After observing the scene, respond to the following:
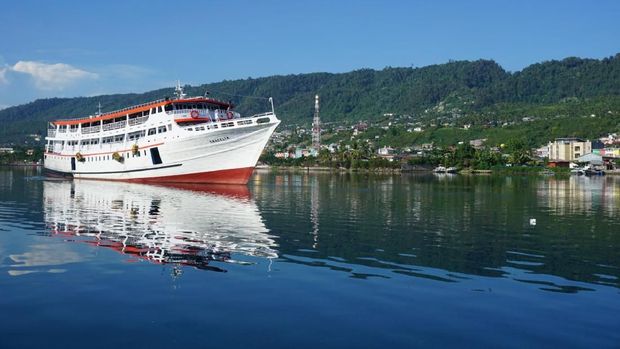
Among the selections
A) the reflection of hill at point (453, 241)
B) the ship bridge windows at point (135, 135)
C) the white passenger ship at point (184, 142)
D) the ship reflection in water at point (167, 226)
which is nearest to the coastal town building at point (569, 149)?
the white passenger ship at point (184, 142)

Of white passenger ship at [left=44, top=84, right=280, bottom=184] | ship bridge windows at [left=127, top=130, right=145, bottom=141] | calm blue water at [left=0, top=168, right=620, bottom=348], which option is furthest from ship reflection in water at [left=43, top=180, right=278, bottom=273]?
ship bridge windows at [left=127, top=130, right=145, bottom=141]

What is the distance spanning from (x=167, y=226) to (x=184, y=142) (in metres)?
35.1

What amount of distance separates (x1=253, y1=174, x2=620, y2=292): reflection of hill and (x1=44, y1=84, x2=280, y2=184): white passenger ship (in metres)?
21.3

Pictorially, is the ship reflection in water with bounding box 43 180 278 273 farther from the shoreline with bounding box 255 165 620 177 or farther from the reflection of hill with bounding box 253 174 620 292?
the shoreline with bounding box 255 165 620 177

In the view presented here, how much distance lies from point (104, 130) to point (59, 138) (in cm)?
1438

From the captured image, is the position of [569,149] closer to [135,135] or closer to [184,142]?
[135,135]

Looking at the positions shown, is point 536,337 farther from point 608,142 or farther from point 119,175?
point 608,142

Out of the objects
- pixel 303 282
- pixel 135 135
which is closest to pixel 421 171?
pixel 135 135

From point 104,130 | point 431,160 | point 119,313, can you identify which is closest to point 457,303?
point 119,313

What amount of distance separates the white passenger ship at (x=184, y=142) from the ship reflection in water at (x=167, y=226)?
16.7 m

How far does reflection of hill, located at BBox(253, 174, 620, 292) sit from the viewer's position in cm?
1963

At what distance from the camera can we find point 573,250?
2409 centimetres

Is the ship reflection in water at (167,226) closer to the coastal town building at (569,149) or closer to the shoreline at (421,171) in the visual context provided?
the shoreline at (421,171)

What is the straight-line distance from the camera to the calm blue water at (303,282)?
12.8 meters
